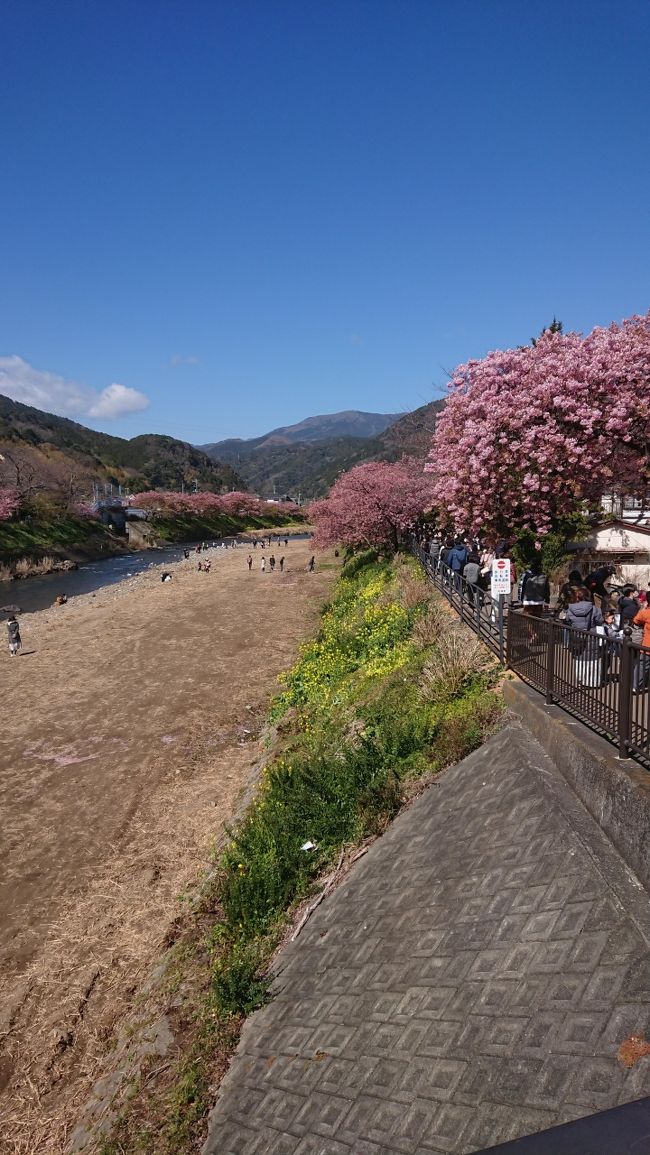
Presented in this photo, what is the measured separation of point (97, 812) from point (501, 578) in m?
8.98

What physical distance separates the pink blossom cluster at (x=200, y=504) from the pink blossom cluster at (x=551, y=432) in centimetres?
8576

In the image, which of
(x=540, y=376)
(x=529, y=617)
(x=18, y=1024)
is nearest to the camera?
(x=18, y=1024)

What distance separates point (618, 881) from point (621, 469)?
11078 millimetres

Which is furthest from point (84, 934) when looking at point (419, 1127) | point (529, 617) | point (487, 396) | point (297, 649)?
point (297, 649)

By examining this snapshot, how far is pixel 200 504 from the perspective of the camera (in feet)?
338

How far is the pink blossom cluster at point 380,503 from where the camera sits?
29312 mm

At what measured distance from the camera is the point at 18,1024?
775 cm

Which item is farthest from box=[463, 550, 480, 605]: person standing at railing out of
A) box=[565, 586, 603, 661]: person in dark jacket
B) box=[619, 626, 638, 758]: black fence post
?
box=[619, 626, 638, 758]: black fence post

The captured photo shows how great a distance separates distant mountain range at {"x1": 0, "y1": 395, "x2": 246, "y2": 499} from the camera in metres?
74.8

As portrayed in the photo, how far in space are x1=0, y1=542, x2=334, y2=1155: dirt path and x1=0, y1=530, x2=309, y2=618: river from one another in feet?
47.3

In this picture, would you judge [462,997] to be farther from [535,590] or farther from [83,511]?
[83,511]

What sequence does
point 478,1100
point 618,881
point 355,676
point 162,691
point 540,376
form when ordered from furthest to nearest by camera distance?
point 162,691, point 355,676, point 540,376, point 618,881, point 478,1100

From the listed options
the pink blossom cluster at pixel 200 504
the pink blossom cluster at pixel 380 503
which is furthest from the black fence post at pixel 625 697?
the pink blossom cluster at pixel 200 504

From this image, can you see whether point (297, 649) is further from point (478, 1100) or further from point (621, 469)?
point (478, 1100)
